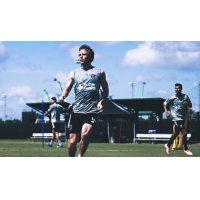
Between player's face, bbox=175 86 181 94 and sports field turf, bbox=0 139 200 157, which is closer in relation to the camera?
sports field turf, bbox=0 139 200 157

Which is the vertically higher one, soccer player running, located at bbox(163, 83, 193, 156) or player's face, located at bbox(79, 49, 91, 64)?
player's face, located at bbox(79, 49, 91, 64)

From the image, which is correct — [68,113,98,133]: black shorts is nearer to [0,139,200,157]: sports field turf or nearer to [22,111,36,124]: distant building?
[0,139,200,157]: sports field turf

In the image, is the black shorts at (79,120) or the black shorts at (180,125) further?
the black shorts at (180,125)

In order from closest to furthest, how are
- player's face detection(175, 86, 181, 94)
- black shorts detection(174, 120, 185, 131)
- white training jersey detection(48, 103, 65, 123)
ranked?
1. player's face detection(175, 86, 181, 94)
2. black shorts detection(174, 120, 185, 131)
3. white training jersey detection(48, 103, 65, 123)

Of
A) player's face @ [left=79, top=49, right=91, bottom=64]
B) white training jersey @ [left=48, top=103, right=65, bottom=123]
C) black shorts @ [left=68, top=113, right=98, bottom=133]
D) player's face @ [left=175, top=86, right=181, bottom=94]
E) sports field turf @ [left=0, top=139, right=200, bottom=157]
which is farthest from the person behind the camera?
white training jersey @ [left=48, top=103, right=65, bottom=123]

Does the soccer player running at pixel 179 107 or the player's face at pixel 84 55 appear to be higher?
the player's face at pixel 84 55

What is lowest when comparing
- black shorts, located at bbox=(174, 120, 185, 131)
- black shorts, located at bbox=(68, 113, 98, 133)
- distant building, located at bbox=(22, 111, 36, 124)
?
distant building, located at bbox=(22, 111, 36, 124)

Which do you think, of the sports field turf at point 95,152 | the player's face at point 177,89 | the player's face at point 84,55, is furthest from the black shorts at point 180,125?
the player's face at point 84,55

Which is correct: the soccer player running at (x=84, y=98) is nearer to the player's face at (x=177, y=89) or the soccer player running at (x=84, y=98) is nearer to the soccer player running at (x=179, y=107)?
the player's face at (x=177, y=89)

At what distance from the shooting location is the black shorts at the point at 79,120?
6.01 metres

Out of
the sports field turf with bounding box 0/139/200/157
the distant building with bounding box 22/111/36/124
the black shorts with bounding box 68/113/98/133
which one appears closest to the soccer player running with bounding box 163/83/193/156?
the sports field turf with bounding box 0/139/200/157

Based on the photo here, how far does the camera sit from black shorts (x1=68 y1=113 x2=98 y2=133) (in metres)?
6.01

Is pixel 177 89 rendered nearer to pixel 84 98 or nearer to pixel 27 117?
pixel 84 98
